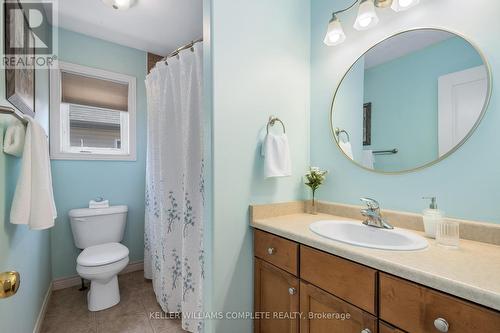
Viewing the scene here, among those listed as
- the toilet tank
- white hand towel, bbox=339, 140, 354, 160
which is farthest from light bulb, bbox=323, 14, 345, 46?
the toilet tank

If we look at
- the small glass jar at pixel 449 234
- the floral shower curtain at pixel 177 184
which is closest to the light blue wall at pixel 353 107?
the small glass jar at pixel 449 234

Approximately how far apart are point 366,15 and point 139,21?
1.89m

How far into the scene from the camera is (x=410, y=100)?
1187mm

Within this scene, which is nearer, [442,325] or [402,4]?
[442,325]

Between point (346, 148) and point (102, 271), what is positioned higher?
point (346, 148)

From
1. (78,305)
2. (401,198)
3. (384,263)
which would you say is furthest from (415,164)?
(78,305)

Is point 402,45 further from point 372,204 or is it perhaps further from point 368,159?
point 372,204

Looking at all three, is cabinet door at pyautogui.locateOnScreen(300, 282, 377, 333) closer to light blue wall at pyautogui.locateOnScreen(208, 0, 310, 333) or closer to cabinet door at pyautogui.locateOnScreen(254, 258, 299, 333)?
cabinet door at pyautogui.locateOnScreen(254, 258, 299, 333)

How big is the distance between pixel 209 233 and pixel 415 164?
3.77ft

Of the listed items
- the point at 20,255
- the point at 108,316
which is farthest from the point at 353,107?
the point at 108,316

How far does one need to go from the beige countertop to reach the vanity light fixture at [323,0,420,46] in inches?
44.5

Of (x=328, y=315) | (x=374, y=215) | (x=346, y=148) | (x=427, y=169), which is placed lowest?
(x=328, y=315)

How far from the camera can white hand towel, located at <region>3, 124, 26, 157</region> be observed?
100 centimetres

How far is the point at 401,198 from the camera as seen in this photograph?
47.1 inches
